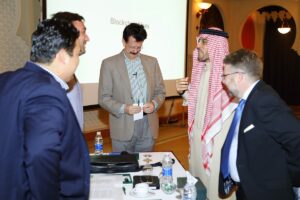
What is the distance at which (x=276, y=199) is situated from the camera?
74.5 inches

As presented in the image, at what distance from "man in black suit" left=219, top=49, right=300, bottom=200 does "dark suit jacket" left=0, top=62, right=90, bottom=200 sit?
38.8 inches

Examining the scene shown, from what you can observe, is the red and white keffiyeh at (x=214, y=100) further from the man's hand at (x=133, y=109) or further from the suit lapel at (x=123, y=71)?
the suit lapel at (x=123, y=71)

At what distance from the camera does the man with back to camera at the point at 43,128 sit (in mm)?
1116

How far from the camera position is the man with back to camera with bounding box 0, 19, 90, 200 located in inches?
43.9

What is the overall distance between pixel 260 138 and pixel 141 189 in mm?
696

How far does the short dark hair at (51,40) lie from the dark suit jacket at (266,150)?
1.03 m

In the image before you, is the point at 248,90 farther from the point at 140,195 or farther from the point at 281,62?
the point at 281,62

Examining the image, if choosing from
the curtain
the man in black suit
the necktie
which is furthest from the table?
the curtain

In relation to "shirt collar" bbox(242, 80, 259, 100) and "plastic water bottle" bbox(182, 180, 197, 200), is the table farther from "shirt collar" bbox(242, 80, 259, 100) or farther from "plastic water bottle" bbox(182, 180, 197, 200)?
"shirt collar" bbox(242, 80, 259, 100)

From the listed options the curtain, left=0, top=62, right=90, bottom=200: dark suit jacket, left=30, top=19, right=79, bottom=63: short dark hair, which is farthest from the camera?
the curtain

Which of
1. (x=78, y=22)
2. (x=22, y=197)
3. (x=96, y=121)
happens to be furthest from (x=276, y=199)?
(x=96, y=121)

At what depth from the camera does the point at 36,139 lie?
110 cm

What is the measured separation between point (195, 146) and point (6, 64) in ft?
9.61

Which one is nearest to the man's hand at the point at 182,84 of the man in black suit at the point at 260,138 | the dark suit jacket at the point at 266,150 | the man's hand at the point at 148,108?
the man's hand at the point at 148,108
